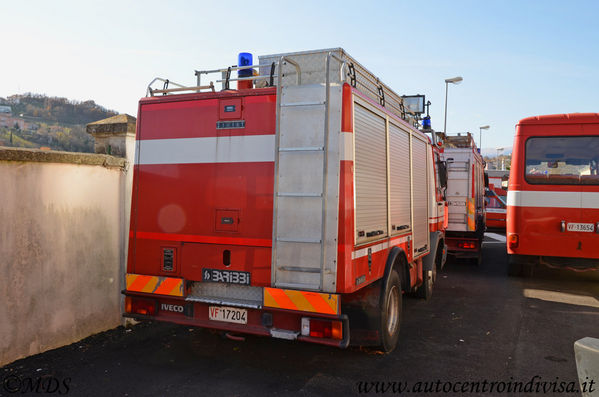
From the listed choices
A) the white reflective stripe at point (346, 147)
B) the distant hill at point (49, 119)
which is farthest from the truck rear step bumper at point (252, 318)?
the distant hill at point (49, 119)

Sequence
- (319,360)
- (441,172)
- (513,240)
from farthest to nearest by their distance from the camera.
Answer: (513,240), (441,172), (319,360)

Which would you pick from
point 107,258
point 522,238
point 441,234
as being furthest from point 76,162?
point 522,238

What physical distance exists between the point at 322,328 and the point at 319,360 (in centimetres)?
100

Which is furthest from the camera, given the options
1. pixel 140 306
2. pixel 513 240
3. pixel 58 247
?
pixel 513 240

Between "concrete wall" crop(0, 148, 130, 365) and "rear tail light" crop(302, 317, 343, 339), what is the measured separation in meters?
2.86

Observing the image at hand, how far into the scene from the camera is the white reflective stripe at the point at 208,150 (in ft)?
14.3

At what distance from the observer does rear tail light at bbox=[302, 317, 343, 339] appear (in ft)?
13.4

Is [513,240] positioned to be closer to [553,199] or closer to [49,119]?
[553,199]

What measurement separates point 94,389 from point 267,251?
6.45ft

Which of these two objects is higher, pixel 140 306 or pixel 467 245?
pixel 467 245

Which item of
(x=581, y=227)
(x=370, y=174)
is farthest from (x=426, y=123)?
(x=370, y=174)
